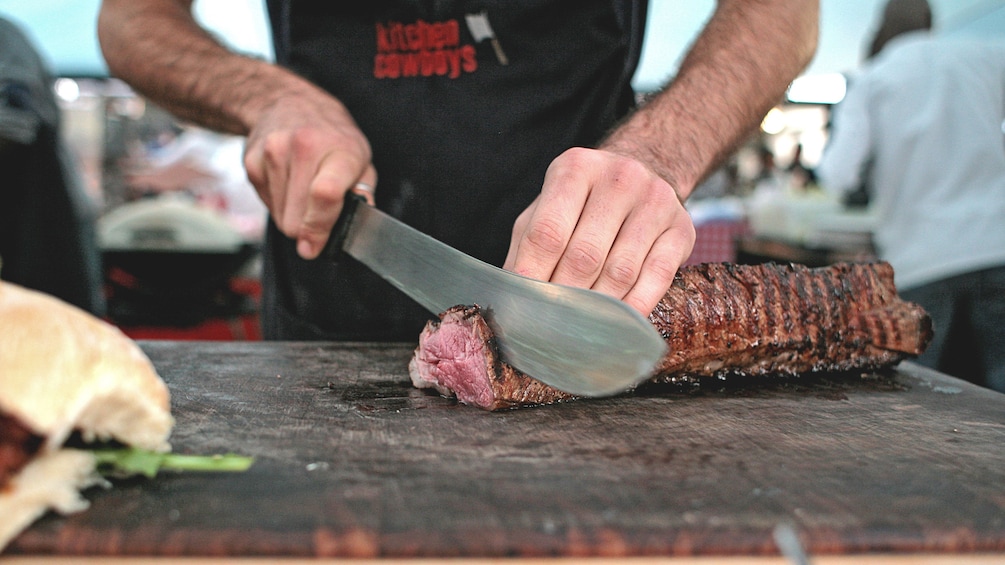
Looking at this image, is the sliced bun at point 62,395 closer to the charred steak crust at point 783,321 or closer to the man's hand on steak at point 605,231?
the man's hand on steak at point 605,231

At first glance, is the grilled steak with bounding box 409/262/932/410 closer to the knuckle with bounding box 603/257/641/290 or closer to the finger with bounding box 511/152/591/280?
the finger with bounding box 511/152/591/280

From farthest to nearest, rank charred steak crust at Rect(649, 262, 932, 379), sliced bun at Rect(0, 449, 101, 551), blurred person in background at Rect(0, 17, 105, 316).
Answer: blurred person in background at Rect(0, 17, 105, 316) → charred steak crust at Rect(649, 262, 932, 379) → sliced bun at Rect(0, 449, 101, 551)

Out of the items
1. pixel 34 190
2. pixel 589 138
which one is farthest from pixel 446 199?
pixel 34 190

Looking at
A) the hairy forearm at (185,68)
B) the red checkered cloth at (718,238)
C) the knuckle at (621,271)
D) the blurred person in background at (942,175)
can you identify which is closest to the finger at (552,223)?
the knuckle at (621,271)

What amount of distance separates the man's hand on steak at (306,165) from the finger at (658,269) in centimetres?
94

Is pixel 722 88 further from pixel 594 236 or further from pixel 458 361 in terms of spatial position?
pixel 458 361

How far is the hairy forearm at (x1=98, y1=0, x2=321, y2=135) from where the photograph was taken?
2604 mm

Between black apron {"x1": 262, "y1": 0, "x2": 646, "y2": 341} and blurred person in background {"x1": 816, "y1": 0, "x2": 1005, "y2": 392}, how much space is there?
264cm

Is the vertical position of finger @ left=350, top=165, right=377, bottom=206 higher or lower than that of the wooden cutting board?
higher

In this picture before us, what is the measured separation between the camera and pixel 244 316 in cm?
559

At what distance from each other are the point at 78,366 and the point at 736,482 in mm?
1135

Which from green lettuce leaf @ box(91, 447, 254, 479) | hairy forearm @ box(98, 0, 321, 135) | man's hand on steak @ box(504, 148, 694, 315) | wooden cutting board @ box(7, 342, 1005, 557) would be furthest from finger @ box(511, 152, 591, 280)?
hairy forearm @ box(98, 0, 321, 135)

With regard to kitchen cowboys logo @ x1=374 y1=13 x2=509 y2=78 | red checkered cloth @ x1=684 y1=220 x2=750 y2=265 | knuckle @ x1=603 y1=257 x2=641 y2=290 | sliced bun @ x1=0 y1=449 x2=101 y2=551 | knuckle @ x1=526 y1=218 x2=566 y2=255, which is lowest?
sliced bun @ x1=0 y1=449 x2=101 y2=551

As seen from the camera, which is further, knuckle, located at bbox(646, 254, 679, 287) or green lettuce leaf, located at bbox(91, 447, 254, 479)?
knuckle, located at bbox(646, 254, 679, 287)
